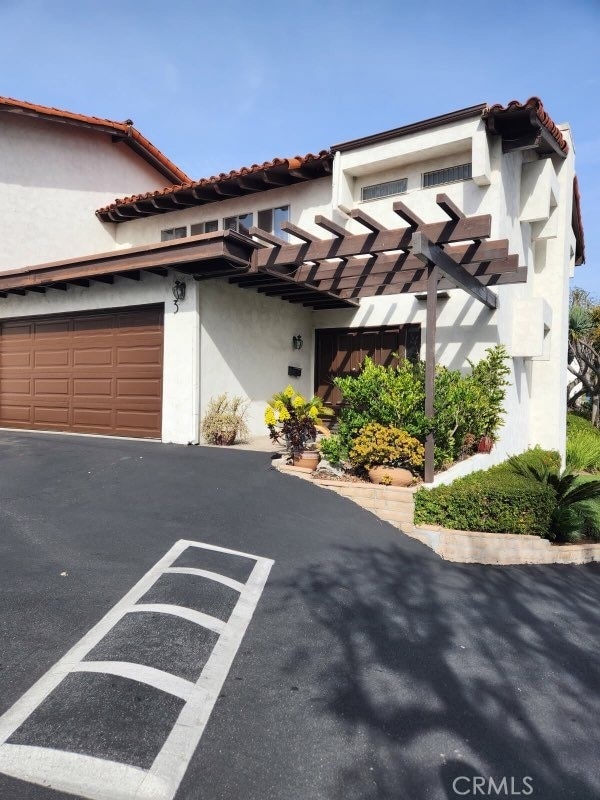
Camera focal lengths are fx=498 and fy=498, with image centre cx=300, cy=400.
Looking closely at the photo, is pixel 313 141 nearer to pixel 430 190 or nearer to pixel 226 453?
pixel 430 190

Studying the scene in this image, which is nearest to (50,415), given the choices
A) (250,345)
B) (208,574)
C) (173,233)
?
(250,345)

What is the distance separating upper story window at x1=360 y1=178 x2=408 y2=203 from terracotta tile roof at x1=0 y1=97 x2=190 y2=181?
746 cm

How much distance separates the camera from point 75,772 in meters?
2.11

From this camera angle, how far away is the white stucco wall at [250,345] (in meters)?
9.09

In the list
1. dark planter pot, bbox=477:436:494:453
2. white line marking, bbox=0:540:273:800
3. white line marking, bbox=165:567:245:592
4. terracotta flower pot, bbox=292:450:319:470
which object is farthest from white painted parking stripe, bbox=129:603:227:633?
dark planter pot, bbox=477:436:494:453

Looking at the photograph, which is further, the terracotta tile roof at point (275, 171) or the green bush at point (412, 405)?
the terracotta tile roof at point (275, 171)

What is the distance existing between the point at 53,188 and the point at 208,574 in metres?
12.6

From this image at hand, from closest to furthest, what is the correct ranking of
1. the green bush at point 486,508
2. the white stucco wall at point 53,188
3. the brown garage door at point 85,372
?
the green bush at point 486,508 < the brown garage door at point 85,372 < the white stucco wall at point 53,188

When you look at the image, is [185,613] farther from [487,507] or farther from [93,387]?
[93,387]

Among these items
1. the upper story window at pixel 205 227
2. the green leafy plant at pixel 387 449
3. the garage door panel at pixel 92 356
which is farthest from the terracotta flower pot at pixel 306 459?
the upper story window at pixel 205 227

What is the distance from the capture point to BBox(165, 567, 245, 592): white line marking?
3955 millimetres

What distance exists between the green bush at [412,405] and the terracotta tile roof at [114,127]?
1069 centimetres

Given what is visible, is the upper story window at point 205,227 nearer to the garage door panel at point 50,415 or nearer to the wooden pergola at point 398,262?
the wooden pergola at point 398,262

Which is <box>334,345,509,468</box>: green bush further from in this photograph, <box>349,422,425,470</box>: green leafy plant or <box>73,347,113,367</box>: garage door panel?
<box>73,347,113,367</box>: garage door panel
